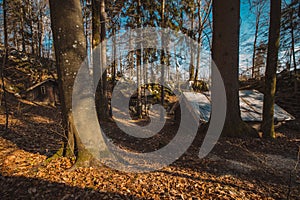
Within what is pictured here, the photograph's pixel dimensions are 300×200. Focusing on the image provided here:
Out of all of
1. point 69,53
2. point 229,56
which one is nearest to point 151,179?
point 69,53

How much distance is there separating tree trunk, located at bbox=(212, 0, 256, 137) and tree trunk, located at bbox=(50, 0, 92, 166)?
417 cm

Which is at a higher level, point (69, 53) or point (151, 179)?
point (69, 53)

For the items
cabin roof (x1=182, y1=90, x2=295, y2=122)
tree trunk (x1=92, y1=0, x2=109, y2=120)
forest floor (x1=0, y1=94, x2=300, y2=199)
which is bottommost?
forest floor (x1=0, y1=94, x2=300, y2=199)

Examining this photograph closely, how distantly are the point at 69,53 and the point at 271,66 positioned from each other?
581 cm

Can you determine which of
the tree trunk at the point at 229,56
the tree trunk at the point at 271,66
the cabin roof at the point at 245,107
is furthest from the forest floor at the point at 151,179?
the cabin roof at the point at 245,107

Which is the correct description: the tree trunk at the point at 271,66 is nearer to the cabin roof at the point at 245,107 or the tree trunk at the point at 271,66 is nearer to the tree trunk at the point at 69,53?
the cabin roof at the point at 245,107

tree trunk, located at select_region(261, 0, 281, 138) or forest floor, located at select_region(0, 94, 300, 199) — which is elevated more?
tree trunk, located at select_region(261, 0, 281, 138)

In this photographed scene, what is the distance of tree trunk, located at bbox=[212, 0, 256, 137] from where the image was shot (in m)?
4.79

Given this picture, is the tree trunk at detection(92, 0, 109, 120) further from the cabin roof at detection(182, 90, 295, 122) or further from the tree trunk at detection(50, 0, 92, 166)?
the tree trunk at detection(50, 0, 92, 166)

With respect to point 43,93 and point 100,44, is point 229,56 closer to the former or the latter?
point 100,44

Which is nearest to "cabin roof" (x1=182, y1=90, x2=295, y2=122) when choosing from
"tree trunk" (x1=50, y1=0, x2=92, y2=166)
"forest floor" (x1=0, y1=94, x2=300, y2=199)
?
"forest floor" (x1=0, y1=94, x2=300, y2=199)

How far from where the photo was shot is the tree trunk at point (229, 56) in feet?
15.7

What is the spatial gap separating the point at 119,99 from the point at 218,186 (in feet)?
48.2

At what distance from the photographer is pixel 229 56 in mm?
4879
